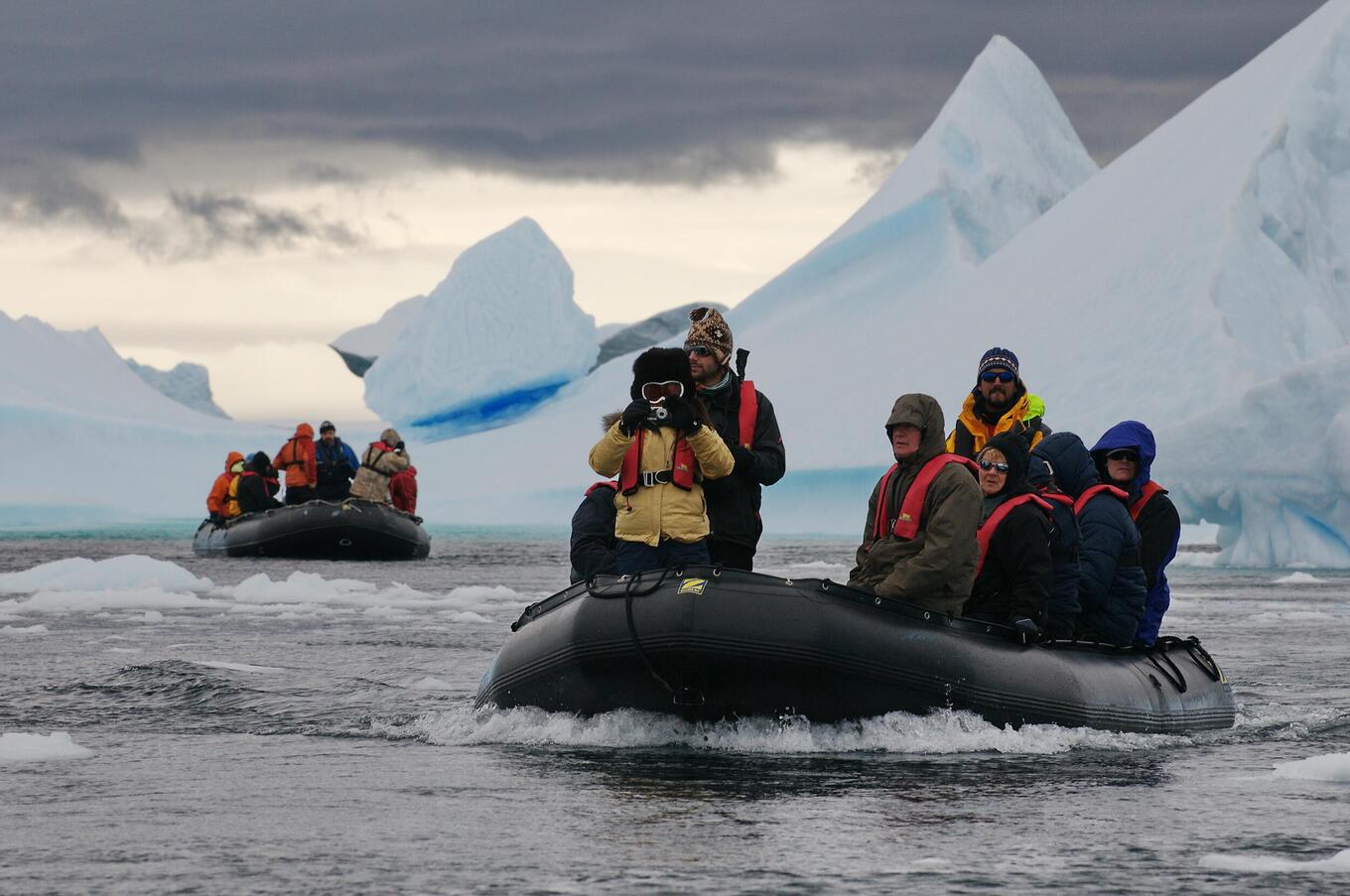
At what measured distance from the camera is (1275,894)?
15.7 ft

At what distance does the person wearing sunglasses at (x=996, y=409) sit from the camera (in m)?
8.59

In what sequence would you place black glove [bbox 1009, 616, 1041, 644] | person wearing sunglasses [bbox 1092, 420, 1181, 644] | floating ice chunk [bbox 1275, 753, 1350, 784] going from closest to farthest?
floating ice chunk [bbox 1275, 753, 1350, 784] → black glove [bbox 1009, 616, 1041, 644] → person wearing sunglasses [bbox 1092, 420, 1181, 644]

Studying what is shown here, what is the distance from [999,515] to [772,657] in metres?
1.20

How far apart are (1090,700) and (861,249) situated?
3353 cm

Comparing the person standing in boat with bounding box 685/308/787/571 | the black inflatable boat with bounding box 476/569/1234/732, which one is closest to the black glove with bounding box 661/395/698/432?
the person standing in boat with bounding box 685/308/787/571

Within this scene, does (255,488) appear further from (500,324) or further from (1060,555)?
(500,324)

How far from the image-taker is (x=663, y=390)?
285 inches

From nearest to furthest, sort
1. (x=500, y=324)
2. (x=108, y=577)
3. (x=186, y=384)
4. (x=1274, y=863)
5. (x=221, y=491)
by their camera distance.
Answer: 1. (x=1274, y=863)
2. (x=108, y=577)
3. (x=221, y=491)
4. (x=500, y=324)
5. (x=186, y=384)

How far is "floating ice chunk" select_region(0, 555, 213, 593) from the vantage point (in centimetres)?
1714

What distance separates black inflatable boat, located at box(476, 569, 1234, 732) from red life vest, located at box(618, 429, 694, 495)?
1.17ft

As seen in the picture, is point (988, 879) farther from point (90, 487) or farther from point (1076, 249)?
point (90, 487)

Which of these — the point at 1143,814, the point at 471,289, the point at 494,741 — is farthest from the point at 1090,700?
the point at 471,289

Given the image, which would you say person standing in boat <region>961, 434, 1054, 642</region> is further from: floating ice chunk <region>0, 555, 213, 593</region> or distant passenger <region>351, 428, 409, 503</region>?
distant passenger <region>351, 428, 409, 503</region>

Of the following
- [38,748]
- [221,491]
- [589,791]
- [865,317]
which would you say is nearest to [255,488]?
[221,491]
